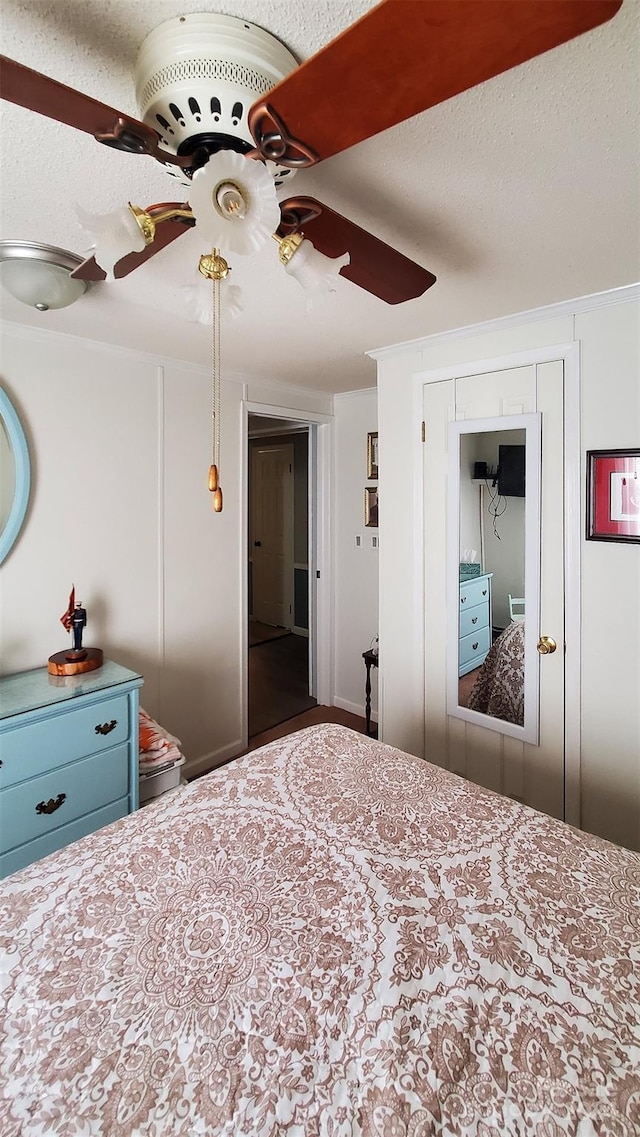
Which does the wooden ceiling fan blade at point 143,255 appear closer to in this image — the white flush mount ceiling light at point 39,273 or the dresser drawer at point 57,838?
the white flush mount ceiling light at point 39,273

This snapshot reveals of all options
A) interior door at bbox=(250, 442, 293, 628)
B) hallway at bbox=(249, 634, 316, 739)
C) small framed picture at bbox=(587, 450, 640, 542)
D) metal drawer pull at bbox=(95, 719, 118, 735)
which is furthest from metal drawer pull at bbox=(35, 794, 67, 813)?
interior door at bbox=(250, 442, 293, 628)

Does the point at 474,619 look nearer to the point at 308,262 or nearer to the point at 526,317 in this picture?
the point at 526,317

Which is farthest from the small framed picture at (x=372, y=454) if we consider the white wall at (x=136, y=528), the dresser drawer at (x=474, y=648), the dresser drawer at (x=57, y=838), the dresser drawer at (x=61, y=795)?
the dresser drawer at (x=57, y=838)

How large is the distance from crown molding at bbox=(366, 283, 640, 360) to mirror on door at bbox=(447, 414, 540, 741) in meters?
0.40

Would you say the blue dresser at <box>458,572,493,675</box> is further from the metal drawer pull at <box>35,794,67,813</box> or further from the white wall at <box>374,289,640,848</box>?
the metal drawer pull at <box>35,794,67,813</box>

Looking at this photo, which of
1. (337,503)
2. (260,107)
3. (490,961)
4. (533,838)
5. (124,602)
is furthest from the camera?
(337,503)

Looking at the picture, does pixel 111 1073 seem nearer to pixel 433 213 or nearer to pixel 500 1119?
pixel 500 1119

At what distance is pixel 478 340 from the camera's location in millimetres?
2344

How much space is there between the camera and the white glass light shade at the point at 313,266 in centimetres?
98

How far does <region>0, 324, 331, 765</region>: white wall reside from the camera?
2342 mm

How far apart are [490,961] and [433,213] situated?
1769mm

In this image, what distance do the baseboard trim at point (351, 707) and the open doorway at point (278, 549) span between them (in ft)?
2.37

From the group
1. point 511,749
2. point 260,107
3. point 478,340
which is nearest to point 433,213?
point 260,107

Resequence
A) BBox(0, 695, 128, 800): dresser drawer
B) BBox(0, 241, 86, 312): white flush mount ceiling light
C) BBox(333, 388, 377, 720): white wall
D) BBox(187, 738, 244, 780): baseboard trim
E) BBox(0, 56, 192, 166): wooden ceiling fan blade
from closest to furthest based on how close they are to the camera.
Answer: BBox(0, 56, 192, 166): wooden ceiling fan blade → BBox(0, 241, 86, 312): white flush mount ceiling light → BBox(0, 695, 128, 800): dresser drawer → BBox(187, 738, 244, 780): baseboard trim → BBox(333, 388, 377, 720): white wall
